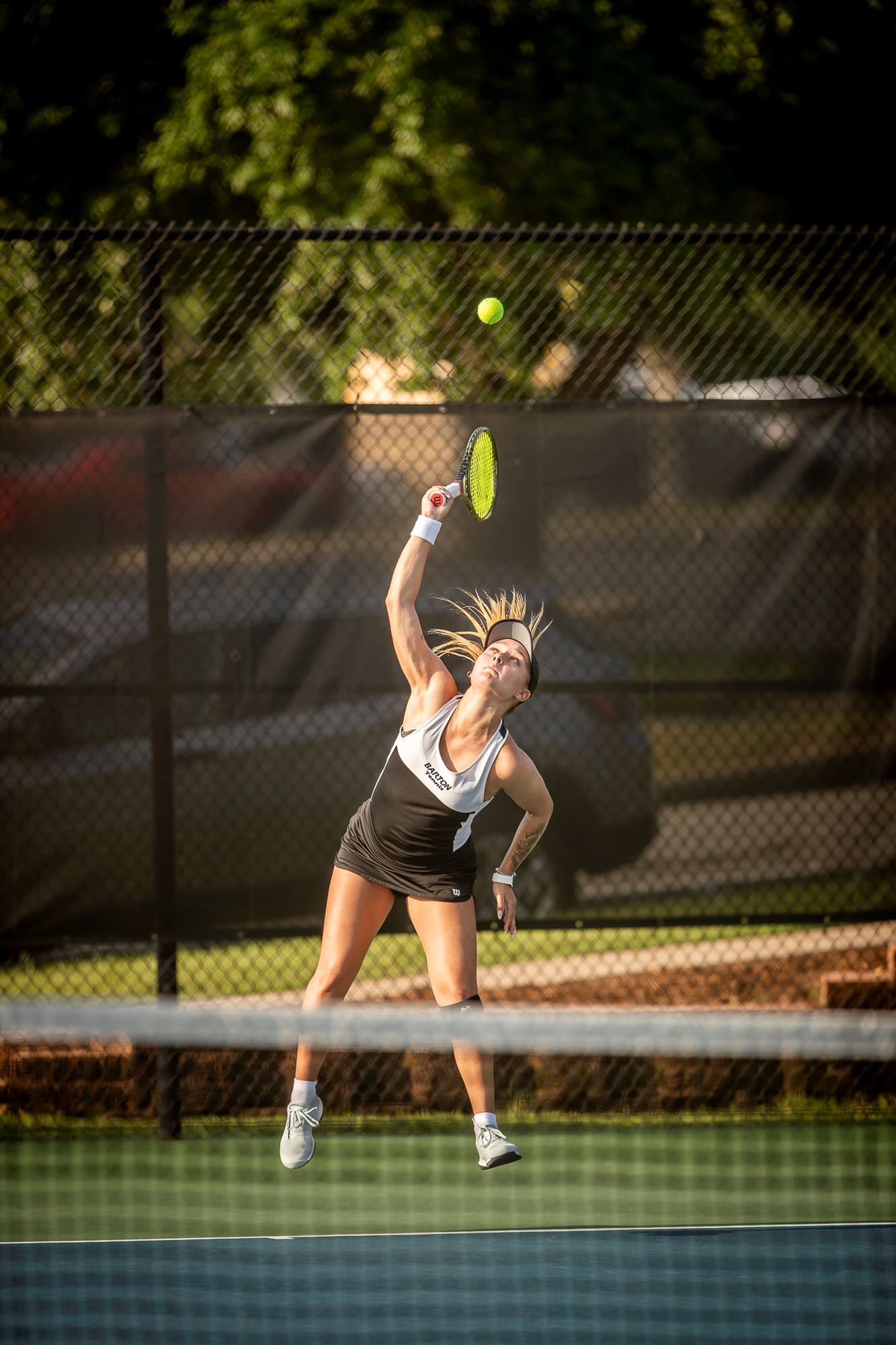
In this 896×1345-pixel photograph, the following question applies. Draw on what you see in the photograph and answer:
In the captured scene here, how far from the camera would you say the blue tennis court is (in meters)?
3.38

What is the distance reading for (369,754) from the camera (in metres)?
4.89

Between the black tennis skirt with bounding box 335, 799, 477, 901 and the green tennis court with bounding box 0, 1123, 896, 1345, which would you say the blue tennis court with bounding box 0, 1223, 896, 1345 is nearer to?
the green tennis court with bounding box 0, 1123, 896, 1345

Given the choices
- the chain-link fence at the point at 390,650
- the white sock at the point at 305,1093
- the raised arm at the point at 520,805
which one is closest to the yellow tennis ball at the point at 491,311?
the chain-link fence at the point at 390,650

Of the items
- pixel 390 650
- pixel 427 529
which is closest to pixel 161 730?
pixel 390 650

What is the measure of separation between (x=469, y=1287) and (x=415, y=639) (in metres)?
1.70

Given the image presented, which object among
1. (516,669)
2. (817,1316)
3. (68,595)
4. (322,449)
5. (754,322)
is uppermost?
(754,322)

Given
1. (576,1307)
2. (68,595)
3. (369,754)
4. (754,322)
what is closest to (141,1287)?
(576,1307)

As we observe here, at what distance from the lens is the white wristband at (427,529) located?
4.21m

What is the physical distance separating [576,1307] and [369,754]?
6.29ft

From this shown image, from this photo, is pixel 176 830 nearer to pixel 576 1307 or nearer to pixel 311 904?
pixel 311 904

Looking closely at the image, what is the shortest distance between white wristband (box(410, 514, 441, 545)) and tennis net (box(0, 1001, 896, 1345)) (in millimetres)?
1369

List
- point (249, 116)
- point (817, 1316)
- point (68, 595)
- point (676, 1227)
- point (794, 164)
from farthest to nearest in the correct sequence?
point (794, 164) < point (249, 116) < point (68, 595) < point (676, 1227) < point (817, 1316)

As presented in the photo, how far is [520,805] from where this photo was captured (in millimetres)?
4391

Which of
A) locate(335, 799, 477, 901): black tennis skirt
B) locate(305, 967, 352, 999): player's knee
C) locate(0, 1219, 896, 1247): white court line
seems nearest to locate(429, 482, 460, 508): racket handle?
locate(335, 799, 477, 901): black tennis skirt
